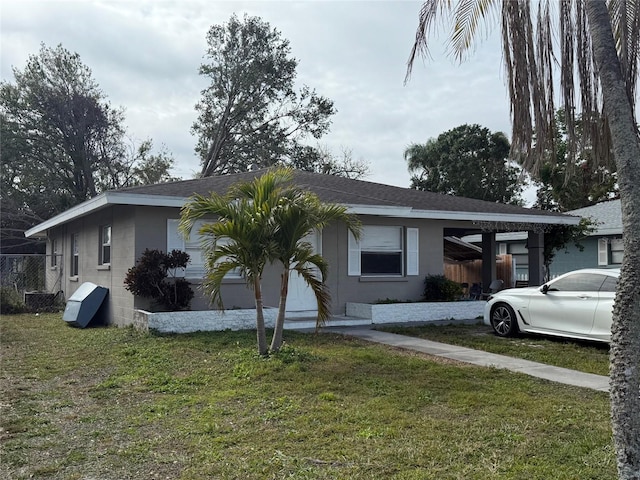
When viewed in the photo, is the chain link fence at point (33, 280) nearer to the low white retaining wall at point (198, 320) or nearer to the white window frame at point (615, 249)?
the low white retaining wall at point (198, 320)

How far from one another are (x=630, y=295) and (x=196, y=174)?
33.7m

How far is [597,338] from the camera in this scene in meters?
10.0

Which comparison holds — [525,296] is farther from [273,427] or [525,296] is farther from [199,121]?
[199,121]

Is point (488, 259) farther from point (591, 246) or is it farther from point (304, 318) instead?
point (304, 318)

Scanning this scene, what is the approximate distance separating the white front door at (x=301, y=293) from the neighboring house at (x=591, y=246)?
1103 centimetres

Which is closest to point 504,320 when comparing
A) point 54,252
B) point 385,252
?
point 385,252

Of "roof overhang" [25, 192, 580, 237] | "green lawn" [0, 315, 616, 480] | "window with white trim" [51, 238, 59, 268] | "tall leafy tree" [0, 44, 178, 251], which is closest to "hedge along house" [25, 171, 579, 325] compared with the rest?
"roof overhang" [25, 192, 580, 237]

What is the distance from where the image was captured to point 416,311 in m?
14.2

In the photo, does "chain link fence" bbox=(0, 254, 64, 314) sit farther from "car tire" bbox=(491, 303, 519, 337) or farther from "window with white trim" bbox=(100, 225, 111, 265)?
"car tire" bbox=(491, 303, 519, 337)

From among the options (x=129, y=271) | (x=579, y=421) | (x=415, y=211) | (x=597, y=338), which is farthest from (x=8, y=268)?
(x=579, y=421)

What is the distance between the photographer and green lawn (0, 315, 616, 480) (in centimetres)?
462

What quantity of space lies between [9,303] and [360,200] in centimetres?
1077

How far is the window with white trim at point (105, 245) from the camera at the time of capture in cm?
1482

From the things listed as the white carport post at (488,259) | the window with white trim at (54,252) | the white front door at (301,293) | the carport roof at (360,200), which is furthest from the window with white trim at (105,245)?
the white carport post at (488,259)
